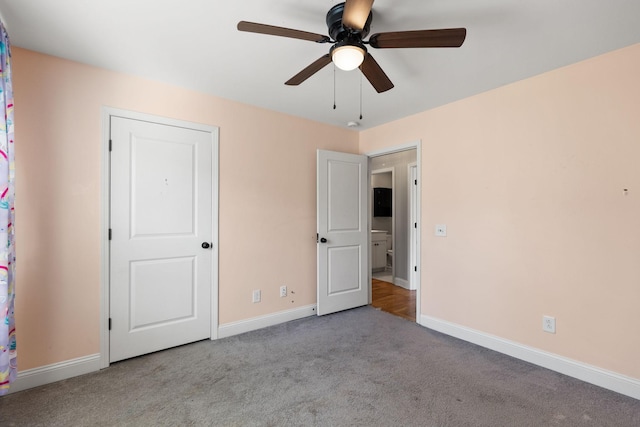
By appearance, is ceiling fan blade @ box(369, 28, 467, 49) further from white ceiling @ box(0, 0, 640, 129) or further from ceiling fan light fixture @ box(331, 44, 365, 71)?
white ceiling @ box(0, 0, 640, 129)

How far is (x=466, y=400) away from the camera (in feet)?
6.40

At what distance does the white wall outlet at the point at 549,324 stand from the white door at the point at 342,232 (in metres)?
1.97

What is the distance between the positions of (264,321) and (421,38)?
2.89 m

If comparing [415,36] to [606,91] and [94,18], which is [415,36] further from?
[94,18]

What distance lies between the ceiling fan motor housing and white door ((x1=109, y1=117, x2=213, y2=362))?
Answer: 1.71 metres

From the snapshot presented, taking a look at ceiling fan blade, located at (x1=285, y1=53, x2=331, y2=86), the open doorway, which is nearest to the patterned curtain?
ceiling fan blade, located at (x1=285, y1=53, x2=331, y2=86)

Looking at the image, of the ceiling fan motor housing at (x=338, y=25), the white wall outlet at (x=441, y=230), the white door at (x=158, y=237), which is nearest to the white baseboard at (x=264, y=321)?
the white door at (x=158, y=237)

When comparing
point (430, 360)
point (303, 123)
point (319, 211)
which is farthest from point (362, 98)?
point (430, 360)

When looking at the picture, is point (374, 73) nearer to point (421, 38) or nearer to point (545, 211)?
point (421, 38)

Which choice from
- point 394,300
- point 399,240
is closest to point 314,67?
point 394,300

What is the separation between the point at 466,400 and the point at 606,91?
7.84ft

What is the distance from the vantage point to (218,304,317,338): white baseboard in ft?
9.67

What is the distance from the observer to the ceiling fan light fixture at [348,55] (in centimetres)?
→ 148

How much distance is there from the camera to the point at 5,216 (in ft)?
5.56
